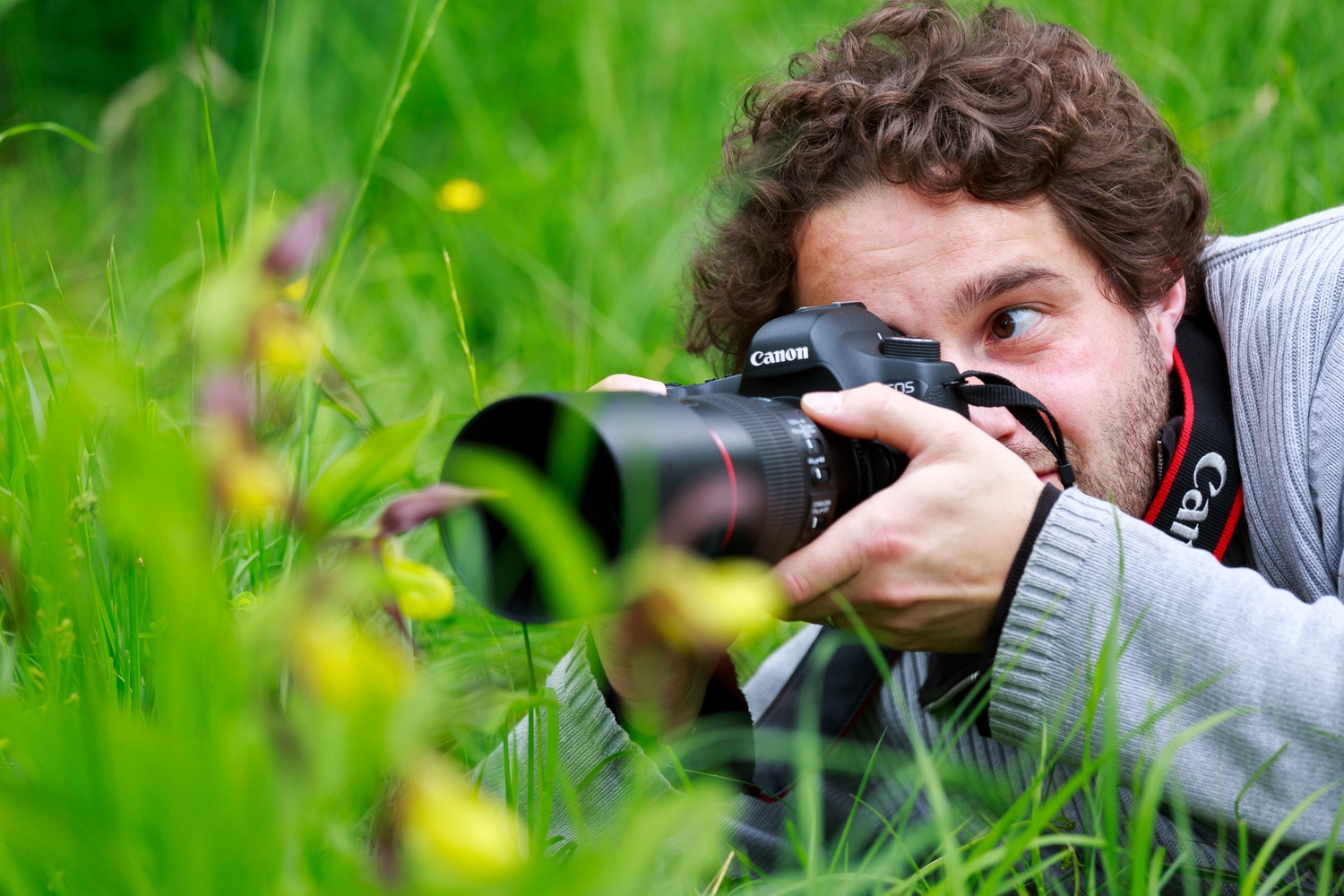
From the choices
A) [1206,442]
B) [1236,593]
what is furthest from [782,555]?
[1206,442]

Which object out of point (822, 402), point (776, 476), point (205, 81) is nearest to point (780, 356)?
point (822, 402)

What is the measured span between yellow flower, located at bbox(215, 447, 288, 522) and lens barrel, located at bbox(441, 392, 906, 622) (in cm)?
13

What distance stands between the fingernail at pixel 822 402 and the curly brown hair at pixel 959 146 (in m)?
0.40

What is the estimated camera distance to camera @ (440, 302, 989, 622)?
53 cm

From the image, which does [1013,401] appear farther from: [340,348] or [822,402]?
[340,348]

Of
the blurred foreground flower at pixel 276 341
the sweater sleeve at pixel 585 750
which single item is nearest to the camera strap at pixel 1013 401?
the sweater sleeve at pixel 585 750

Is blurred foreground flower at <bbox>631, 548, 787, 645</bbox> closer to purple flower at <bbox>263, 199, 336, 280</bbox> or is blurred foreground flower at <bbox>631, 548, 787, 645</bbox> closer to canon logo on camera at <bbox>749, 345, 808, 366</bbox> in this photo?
purple flower at <bbox>263, 199, 336, 280</bbox>

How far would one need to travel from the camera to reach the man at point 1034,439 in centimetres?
75

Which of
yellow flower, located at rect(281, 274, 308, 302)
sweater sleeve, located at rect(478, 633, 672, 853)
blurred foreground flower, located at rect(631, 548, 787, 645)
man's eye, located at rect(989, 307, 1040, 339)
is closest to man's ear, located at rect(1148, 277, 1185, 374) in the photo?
man's eye, located at rect(989, 307, 1040, 339)

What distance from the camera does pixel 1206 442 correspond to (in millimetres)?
1049

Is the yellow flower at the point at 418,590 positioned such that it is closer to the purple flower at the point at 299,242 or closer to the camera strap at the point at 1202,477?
the purple flower at the point at 299,242

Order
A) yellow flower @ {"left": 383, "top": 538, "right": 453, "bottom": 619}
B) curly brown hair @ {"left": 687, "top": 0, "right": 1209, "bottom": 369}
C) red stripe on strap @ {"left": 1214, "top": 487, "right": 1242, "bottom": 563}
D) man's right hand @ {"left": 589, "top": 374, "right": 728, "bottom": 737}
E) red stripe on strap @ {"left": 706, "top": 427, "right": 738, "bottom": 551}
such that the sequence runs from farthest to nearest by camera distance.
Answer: curly brown hair @ {"left": 687, "top": 0, "right": 1209, "bottom": 369}
red stripe on strap @ {"left": 1214, "top": 487, "right": 1242, "bottom": 563}
man's right hand @ {"left": 589, "top": 374, "right": 728, "bottom": 737}
red stripe on strap @ {"left": 706, "top": 427, "right": 738, "bottom": 551}
yellow flower @ {"left": 383, "top": 538, "right": 453, "bottom": 619}

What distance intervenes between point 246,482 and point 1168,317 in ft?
3.62

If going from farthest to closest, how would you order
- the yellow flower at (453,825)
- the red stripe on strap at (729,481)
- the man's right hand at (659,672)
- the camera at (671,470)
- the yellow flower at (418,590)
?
the man's right hand at (659,672)
the red stripe on strap at (729,481)
the camera at (671,470)
the yellow flower at (418,590)
the yellow flower at (453,825)
